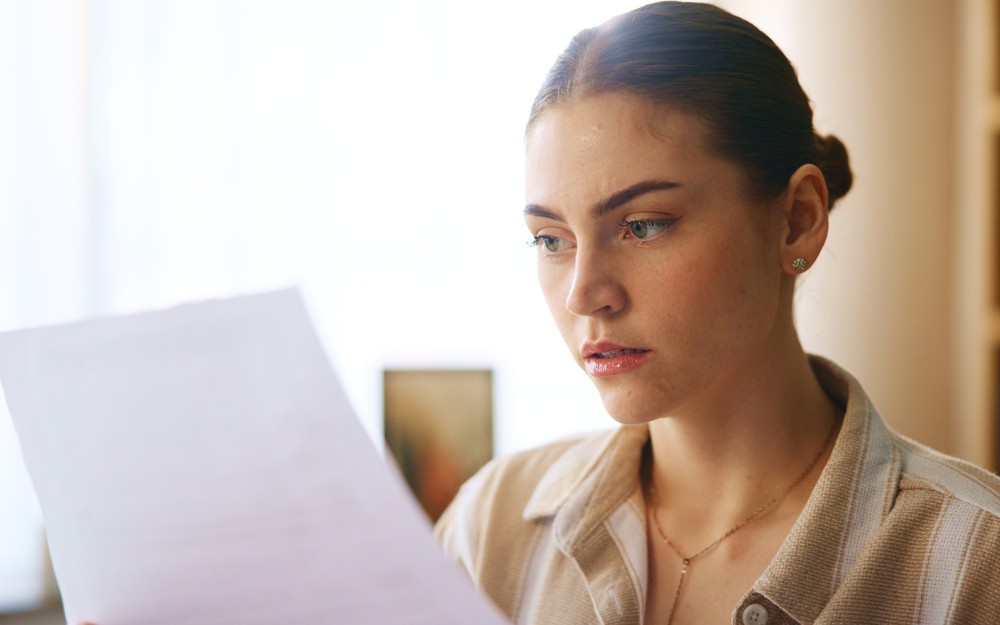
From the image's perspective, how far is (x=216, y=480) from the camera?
646 millimetres

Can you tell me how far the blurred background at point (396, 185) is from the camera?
196cm

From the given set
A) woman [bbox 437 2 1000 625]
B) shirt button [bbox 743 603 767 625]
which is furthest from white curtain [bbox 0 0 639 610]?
shirt button [bbox 743 603 767 625]

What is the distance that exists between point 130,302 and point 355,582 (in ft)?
5.36

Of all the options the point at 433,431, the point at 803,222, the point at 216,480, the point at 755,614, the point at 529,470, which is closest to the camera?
the point at 216,480

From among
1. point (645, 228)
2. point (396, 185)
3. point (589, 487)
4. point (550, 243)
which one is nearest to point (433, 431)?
point (396, 185)

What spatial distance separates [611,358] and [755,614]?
285 millimetres

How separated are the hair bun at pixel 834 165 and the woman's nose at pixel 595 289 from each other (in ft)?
1.11

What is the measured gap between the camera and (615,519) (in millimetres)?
1092

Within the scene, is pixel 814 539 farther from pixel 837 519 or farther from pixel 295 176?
pixel 295 176

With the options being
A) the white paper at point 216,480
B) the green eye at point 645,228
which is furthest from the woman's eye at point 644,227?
the white paper at point 216,480

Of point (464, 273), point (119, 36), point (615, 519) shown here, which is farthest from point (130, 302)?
point (615, 519)

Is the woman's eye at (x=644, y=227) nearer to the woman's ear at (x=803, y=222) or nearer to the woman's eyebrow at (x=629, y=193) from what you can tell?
the woman's eyebrow at (x=629, y=193)

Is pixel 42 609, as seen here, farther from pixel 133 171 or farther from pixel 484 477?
pixel 484 477

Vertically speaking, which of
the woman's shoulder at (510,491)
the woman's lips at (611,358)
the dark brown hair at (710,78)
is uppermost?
the dark brown hair at (710,78)
